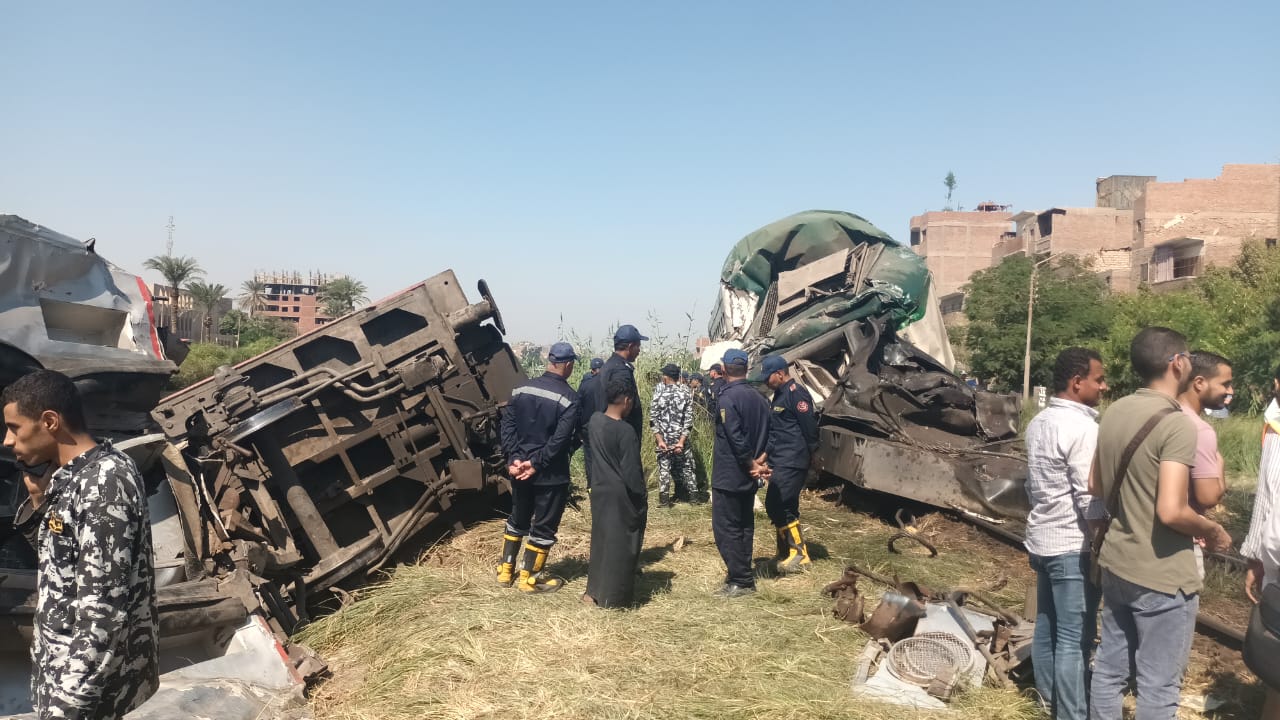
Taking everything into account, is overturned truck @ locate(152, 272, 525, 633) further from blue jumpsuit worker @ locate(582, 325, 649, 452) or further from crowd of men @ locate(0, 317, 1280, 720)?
crowd of men @ locate(0, 317, 1280, 720)

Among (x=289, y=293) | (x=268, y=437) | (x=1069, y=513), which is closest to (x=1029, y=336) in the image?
(x=1069, y=513)

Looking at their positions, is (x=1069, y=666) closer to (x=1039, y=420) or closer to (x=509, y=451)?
(x=1039, y=420)

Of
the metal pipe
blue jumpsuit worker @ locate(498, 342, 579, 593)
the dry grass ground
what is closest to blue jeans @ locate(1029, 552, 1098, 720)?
the dry grass ground

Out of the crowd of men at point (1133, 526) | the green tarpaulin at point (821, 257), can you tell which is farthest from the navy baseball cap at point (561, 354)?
the green tarpaulin at point (821, 257)

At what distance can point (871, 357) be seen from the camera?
976 centimetres

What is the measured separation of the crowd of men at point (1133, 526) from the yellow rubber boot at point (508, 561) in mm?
3498

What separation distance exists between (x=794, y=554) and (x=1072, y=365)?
132 inches

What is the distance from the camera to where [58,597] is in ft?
7.97

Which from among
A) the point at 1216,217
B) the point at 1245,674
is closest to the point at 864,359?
the point at 1245,674

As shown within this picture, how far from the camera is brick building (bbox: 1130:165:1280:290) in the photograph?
3962 cm

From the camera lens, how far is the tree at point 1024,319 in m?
31.2

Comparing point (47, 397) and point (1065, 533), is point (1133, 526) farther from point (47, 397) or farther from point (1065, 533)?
point (47, 397)

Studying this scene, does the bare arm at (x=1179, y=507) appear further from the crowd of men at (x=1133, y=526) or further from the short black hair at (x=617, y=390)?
the short black hair at (x=617, y=390)

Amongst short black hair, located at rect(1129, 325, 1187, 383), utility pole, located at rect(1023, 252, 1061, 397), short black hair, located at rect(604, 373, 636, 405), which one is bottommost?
utility pole, located at rect(1023, 252, 1061, 397)
